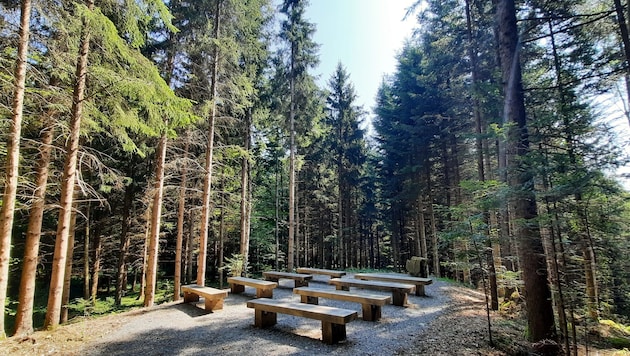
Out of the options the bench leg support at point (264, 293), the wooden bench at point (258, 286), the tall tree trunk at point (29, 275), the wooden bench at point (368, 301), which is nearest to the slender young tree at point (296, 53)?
the wooden bench at point (258, 286)

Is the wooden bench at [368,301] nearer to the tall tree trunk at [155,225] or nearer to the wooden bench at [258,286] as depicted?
the wooden bench at [258,286]

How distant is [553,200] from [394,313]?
4.08m

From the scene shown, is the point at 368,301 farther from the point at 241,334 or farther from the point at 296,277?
the point at 296,277

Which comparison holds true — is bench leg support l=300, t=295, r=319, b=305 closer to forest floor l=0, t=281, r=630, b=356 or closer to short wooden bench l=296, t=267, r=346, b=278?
forest floor l=0, t=281, r=630, b=356

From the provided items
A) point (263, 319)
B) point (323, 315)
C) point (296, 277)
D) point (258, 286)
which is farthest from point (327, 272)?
point (323, 315)

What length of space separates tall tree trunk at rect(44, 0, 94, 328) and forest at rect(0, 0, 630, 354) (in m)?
0.04

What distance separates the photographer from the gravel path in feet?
14.6

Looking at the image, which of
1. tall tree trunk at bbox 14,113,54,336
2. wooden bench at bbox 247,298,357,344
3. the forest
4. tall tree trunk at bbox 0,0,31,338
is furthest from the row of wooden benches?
tall tree trunk at bbox 0,0,31,338

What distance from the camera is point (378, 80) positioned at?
21.9 m

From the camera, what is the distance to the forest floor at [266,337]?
4.45 meters

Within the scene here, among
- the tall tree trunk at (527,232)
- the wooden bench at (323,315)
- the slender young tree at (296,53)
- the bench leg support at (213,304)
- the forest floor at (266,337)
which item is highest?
the slender young tree at (296,53)

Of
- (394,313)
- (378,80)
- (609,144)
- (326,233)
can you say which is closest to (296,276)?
(394,313)

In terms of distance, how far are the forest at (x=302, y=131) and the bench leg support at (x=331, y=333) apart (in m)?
2.61

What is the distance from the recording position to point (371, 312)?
5.85m
